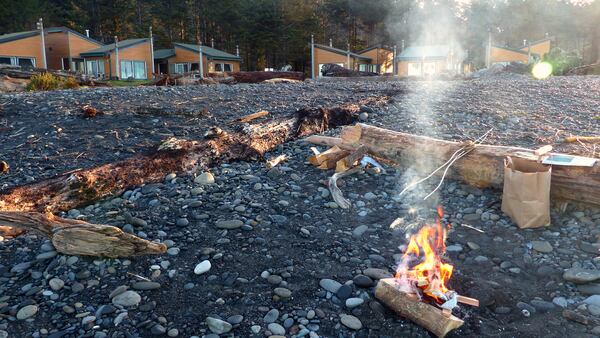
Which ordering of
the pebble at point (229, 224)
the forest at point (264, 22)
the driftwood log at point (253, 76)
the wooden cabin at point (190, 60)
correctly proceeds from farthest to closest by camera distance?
1. the forest at point (264, 22)
2. the wooden cabin at point (190, 60)
3. the driftwood log at point (253, 76)
4. the pebble at point (229, 224)

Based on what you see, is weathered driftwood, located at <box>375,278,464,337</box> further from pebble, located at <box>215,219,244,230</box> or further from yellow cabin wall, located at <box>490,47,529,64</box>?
yellow cabin wall, located at <box>490,47,529,64</box>

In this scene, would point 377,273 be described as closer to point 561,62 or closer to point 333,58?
point 561,62

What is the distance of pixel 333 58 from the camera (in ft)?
109

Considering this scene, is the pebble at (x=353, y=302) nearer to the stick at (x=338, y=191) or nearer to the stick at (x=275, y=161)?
the stick at (x=338, y=191)

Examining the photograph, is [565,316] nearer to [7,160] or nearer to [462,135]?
[462,135]

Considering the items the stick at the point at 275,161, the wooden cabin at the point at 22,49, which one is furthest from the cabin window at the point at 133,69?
the stick at the point at 275,161

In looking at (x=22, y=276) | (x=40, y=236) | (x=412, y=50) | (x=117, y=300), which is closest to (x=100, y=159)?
(x=40, y=236)

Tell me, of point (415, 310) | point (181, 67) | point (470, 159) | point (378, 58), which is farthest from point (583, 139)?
point (378, 58)

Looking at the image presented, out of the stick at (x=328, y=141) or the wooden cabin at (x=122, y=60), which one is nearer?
the stick at (x=328, y=141)

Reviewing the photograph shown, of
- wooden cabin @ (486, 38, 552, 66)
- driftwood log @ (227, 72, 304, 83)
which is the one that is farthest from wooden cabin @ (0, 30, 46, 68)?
wooden cabin @ (486, 38, 552, 66)

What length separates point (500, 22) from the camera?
38000 mm

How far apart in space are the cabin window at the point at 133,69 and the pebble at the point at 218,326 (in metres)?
29.7

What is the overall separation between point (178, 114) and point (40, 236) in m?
4.54

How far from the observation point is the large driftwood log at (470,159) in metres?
3.57
